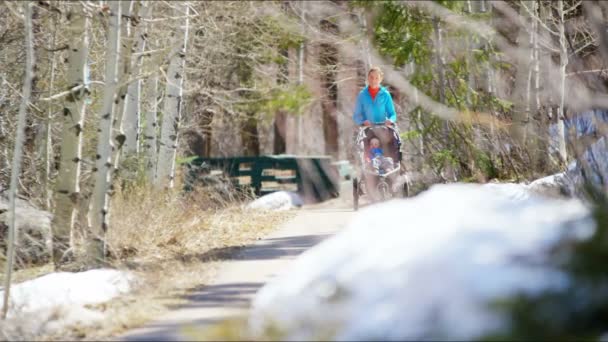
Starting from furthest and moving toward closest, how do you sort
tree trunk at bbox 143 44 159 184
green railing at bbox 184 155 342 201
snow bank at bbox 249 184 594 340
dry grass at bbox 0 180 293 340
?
green railing at bbox 184 155 342 201
tree trunk at bbox 143 44 159 184
dry grass at bbox 0 180 293 340
snow bank at bbox 249 184 594 340

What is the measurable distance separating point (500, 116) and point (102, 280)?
29.0 feet

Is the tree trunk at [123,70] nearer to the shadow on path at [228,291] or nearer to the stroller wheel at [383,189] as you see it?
the shadow on path at [228,291]

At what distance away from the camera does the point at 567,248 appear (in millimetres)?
5938

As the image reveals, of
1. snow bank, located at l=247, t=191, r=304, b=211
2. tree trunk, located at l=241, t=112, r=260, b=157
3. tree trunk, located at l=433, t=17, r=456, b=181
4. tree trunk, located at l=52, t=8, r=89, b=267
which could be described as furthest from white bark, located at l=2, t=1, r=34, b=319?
tree trunk, located at l=241, t=112, r=260, b=157

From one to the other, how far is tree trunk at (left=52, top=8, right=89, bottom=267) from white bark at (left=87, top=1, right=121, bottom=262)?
1.03 feet

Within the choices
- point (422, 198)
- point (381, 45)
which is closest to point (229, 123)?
point (381, 45)

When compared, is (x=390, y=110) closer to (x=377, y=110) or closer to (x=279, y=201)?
(x=377, y=110)

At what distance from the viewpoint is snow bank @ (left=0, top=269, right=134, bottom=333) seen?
849 centimetres

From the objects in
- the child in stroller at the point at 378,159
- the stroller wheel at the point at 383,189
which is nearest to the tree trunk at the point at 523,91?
the child in stroller at the point at 378,159

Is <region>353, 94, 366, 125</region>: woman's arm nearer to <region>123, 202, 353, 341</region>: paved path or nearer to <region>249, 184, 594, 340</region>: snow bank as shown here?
<region>123, 202, 353, 341</region>: paved path

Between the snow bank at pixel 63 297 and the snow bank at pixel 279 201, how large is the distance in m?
9.44

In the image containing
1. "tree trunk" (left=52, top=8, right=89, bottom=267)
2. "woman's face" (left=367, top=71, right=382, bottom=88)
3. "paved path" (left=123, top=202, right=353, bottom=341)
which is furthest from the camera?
"woman's face" (left=367, top=71, right=382, bottom=88)

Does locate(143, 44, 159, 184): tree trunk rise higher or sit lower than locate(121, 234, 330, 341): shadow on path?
higher

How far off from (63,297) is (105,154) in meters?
2.57
